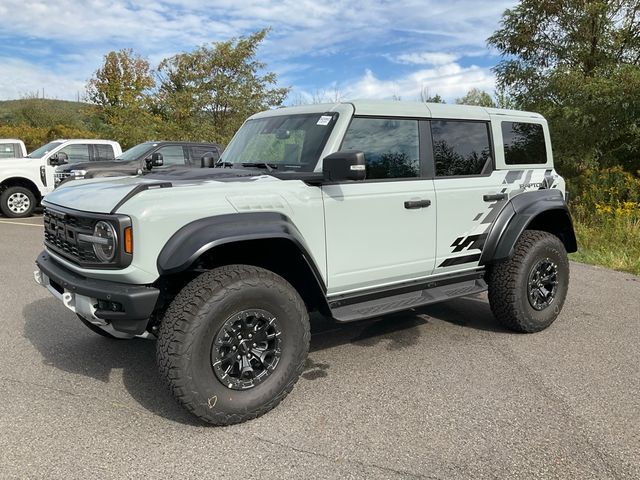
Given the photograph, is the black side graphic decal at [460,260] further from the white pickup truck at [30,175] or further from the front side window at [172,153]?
the white pickup truck at [30,175]

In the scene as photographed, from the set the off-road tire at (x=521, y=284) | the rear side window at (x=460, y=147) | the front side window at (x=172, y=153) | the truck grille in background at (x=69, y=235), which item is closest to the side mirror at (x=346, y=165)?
the rear side window at (x=460, y=147)

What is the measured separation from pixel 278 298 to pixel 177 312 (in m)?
0.58

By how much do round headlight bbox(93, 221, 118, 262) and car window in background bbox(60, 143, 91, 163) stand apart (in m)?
11.2

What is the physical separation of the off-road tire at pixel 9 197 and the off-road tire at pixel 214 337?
441 inches

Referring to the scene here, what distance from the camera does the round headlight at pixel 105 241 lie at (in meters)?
2.78

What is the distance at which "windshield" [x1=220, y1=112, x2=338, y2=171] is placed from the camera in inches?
144

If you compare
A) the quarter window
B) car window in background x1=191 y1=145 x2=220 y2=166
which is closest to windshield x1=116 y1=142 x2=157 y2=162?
car window in background x1=191 y1=145 x2=220 y2=166

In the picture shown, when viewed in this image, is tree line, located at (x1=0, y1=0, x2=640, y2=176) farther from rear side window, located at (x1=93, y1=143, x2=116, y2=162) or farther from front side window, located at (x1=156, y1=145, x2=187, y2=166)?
rear side window, located at (x1=93, y1=143, x2=116, y2=162)

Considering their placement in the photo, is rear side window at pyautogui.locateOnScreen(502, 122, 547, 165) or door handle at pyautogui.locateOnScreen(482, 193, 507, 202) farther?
rear side window at pyautogui.locateOnScreen(502, 122, 547, 165)

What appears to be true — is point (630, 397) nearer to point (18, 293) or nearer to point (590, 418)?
point (590, 418)

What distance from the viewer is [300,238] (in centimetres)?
316

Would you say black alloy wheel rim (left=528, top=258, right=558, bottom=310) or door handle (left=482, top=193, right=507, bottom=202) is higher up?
door handle (left=482, top=193, right=507, bottom=202)

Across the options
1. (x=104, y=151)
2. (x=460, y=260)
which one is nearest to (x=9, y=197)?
Answer: (x=104, y=151)

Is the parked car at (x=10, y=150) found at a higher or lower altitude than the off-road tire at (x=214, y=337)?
higher
